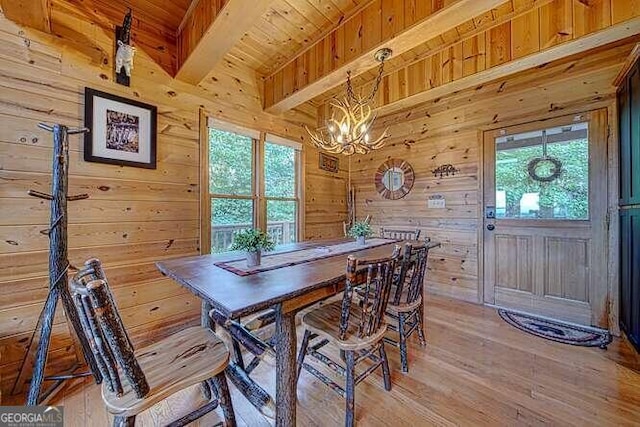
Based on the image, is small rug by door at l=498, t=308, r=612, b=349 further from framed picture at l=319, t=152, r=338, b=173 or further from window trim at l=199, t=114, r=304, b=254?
framed picture at l=319, t=152, r=338, b=173

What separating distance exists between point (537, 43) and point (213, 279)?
2985 mm

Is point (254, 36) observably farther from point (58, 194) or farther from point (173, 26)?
point (58, 194)

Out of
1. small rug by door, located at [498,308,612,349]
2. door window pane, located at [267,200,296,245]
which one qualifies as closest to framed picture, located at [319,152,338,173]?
door window pane, located at [267,200,296,245]

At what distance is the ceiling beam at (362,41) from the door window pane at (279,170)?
1.82 feet

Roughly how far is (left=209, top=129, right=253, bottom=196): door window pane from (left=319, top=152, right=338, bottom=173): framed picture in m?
1.26

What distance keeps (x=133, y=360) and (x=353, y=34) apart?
2.63 metres

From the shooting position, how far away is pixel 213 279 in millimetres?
1379

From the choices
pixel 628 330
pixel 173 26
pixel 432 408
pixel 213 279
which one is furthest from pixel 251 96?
pixel 628 330

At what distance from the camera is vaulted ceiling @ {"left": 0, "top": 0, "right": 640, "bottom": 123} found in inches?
69.6

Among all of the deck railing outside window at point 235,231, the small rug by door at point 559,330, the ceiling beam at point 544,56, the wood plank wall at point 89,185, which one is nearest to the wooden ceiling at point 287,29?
the wood plank wall at point 89,185

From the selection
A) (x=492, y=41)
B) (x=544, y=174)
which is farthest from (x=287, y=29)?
(x=544, y=174)

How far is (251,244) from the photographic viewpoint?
1.62m

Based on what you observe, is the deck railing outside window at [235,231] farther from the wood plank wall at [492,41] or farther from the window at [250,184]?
the wood plank wall at [492,41]

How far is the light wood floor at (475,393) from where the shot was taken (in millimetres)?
1494
